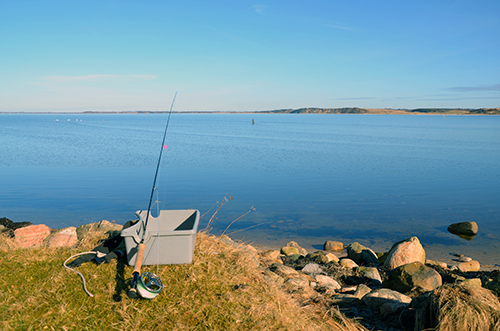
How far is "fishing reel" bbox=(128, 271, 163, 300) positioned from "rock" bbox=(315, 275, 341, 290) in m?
4.07

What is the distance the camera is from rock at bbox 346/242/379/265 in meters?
11.2

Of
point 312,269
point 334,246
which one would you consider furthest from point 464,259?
point 312,269

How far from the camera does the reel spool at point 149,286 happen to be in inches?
188

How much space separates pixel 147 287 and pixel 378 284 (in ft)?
20.3

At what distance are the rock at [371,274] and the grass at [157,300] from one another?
11.2ft

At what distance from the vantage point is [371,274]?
9.13m

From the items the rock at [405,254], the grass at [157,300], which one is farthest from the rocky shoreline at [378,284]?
the grass at [157,300]

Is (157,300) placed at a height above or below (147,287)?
below

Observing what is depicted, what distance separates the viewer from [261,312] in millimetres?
5086

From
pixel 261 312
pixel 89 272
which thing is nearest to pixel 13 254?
pixel 89 272

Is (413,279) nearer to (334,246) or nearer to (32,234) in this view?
(334,246)

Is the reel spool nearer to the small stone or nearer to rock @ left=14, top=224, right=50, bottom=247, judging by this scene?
the small stone

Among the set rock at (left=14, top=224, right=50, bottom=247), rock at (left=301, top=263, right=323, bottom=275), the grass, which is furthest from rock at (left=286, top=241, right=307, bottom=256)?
rock at (left=14, top=224, right=50, bottom=247)

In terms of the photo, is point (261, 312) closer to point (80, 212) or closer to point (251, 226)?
point (251, 226)
